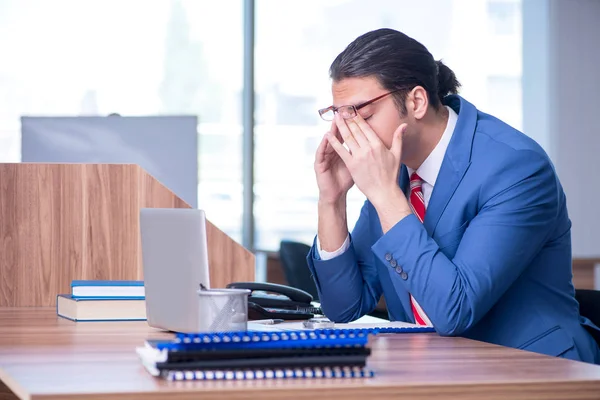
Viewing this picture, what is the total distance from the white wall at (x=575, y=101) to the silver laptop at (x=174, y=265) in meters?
4.04

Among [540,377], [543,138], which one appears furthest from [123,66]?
[540,377]

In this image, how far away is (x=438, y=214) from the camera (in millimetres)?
1838

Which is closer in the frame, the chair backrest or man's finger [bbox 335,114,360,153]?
man's finger [bbox 335,114,360,153]

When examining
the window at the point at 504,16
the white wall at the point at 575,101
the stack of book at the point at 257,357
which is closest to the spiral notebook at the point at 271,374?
the stack of book at the point at 257,357

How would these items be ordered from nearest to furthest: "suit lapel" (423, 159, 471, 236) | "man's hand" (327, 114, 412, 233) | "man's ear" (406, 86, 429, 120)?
"man's hand" (327, 114, 412, 233) → "suit lapel" (423, 159, 471, 236) → "man's ear" (406, 86, 429, 120)

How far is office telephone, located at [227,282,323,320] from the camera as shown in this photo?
6.39 feet

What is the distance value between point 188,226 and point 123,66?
4.67 m

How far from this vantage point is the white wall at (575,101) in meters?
5.34

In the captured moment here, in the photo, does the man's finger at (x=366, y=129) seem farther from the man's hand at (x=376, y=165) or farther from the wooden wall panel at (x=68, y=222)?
the wooden wall panel at (x=68, y=222)

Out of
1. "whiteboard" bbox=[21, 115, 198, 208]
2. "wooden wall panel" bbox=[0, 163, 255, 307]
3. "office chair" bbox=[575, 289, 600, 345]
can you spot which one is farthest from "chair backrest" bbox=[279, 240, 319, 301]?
"office chair" bbox=[575, 289, 600, 345]

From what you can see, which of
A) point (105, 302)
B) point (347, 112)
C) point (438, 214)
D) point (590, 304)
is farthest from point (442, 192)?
point (105, 302)

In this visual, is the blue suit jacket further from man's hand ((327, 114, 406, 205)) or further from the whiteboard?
the whiteboard

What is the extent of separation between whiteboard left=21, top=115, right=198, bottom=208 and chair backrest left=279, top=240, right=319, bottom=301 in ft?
4.90

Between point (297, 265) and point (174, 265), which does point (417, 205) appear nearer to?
point (174, 265)
